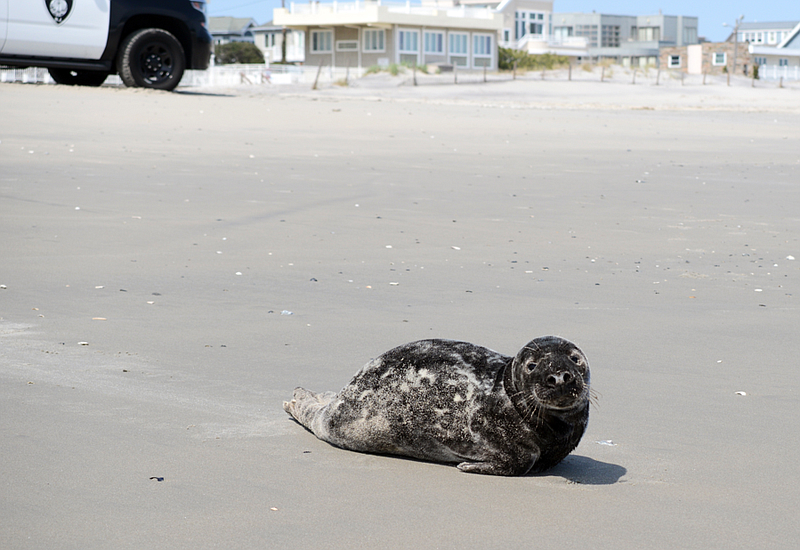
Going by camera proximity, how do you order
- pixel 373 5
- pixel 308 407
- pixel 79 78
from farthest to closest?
pixel 373 5
pixel 79 78
pixel 308 407

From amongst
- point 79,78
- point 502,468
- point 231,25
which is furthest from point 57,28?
point 231,25

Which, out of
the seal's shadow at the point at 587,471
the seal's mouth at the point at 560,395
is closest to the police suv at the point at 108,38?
the seal's shadow at the point at 587,471

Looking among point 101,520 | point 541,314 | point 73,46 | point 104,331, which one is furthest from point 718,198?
point 73,46

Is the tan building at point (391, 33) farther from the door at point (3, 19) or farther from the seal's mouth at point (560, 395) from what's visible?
the seal's mouth at point (560, 395)

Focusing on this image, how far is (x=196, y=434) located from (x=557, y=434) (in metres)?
1.26

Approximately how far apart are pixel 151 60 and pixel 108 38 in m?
1.24

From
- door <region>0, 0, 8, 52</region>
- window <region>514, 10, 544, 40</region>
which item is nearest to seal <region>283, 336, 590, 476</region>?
door <region>0, 0, 8, 52</region>

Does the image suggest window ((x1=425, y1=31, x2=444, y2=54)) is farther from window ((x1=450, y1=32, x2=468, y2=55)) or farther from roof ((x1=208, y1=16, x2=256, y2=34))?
roof ((x1=208, y1=16, x2=256, y2=34))

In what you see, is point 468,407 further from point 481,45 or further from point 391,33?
point 481,45

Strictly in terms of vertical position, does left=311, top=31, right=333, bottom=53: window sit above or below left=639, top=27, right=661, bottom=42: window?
below

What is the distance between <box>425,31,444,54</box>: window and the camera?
58.8 m

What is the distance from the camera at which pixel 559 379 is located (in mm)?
3150

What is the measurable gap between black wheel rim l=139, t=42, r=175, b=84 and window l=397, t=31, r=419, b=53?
3840 cm

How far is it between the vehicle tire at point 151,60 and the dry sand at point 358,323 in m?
5.11
